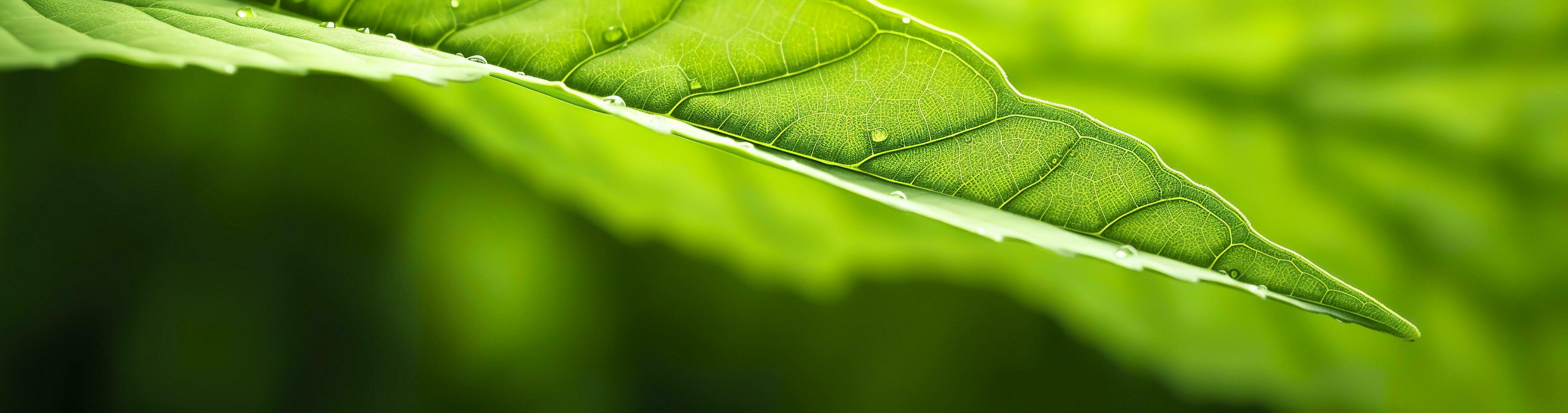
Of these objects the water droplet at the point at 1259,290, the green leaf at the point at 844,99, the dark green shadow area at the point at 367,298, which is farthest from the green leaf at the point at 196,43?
the water droplet at the point at 1259,290

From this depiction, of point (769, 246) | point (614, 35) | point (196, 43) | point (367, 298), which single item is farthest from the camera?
point (769, 246)

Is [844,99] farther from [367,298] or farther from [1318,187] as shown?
[1318,187]

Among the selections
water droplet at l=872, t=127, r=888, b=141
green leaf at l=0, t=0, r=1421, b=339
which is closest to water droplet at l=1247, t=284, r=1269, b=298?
green leaf at l=0, t=0, r=1421, b=339

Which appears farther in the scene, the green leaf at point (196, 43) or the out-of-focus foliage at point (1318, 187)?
the out-of-focus foliage at point (1318, 187)

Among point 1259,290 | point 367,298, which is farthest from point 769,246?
point 1259,290

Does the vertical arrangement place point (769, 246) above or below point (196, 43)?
below

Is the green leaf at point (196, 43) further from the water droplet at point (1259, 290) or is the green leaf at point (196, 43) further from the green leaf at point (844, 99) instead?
the water droplet at point (1259, 290)

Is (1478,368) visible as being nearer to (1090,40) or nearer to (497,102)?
(1090,40)

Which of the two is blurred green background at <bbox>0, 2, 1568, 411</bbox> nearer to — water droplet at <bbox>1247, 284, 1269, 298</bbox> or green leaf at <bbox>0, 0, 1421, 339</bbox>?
green leaf at <bbox>0, 0, 1421, 339</bbox>
